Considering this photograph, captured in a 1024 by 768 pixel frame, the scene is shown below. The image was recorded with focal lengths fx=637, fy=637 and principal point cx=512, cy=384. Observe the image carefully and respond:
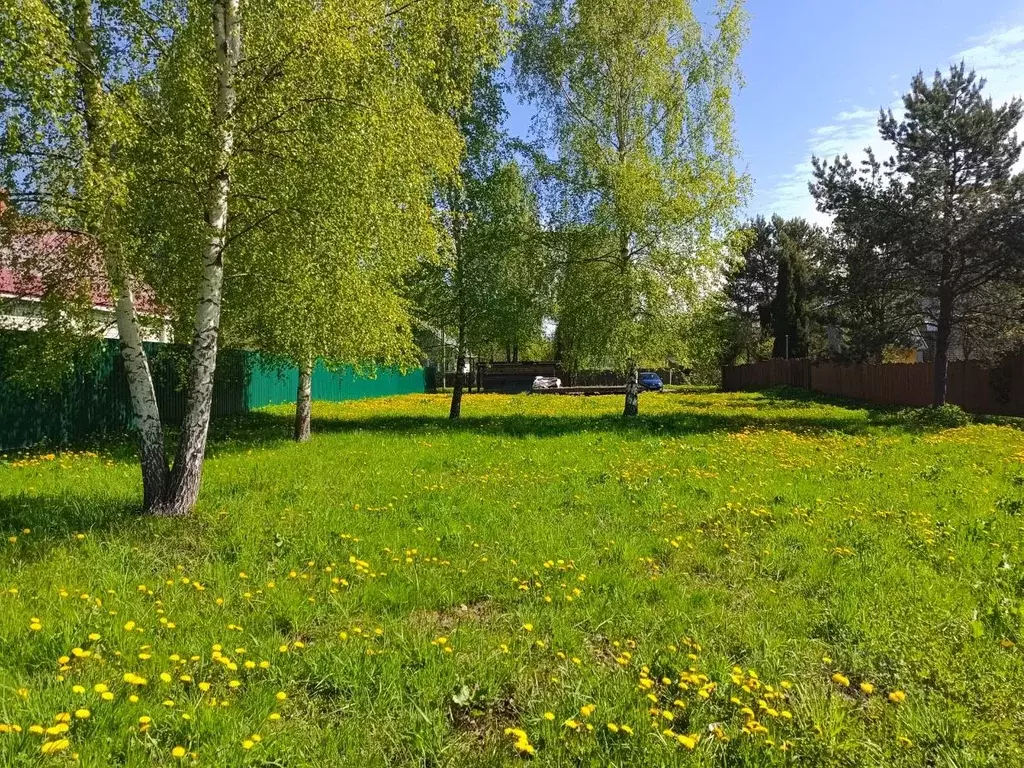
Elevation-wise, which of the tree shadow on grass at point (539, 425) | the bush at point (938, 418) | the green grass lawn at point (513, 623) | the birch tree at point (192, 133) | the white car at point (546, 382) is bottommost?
the green grass lawn at point (513, 623)

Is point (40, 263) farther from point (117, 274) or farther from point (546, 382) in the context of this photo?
point (546, 382)

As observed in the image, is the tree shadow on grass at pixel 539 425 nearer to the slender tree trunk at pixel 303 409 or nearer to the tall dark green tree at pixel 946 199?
the slender tree trunk at pixel 303 409

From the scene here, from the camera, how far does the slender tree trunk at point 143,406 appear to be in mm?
6762

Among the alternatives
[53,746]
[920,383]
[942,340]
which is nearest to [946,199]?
[942,340]

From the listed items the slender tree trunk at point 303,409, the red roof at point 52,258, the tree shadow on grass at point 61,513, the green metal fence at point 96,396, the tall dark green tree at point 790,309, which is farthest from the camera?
the tall dark green tree at point 790,309

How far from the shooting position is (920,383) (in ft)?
78.5

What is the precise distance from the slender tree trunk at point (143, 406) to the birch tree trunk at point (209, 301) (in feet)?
0.56

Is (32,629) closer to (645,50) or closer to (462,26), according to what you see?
(462,26)

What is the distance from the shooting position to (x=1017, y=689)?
3.71 m

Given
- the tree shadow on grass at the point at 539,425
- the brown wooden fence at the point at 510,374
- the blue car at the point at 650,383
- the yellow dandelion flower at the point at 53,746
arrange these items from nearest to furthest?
the yellow dandelion flower at the point at 53,746 < the tree shadow on grass at the point at 539,425 < the brown wooden fence at the point at 510,374 < the blue car at the point at 650,383

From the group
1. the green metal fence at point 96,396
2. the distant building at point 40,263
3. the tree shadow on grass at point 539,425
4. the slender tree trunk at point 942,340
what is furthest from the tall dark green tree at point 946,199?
the distant building at point 40,263

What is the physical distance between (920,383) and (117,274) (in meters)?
26.1

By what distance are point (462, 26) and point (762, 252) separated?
5970 centimetres

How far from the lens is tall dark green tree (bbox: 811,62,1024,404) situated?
57.9ft
